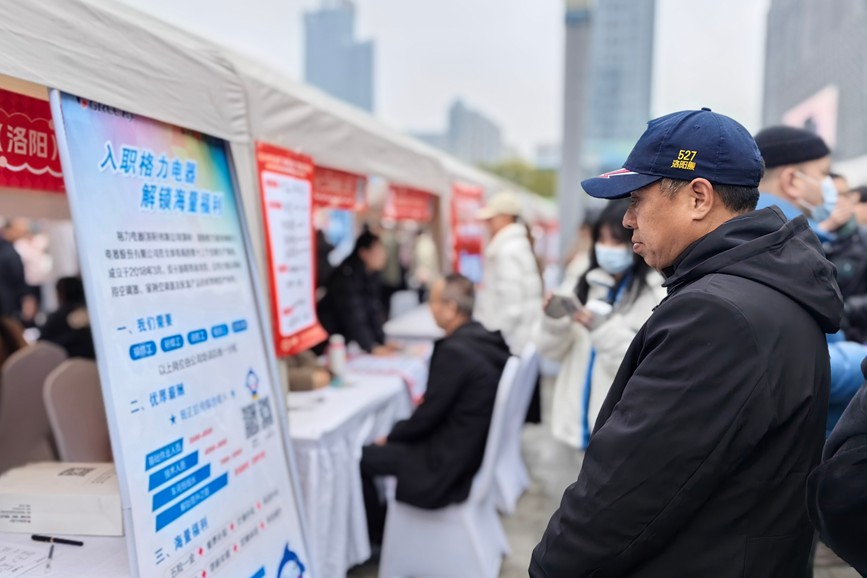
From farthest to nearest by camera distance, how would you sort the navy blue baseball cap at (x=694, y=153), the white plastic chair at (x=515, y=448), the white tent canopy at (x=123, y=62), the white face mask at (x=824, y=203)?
the white plastic chair at (x=515, y=448) → the white face mask at (x=824, y=203) → the white tent canopy at (x=123, y=62) → the navy blue baseball cap at (x=694, y=153)

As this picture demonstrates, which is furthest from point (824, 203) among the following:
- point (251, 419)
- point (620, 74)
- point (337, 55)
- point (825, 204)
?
point (337, 55)

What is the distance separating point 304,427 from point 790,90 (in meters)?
30.1

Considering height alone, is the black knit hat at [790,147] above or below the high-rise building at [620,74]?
below

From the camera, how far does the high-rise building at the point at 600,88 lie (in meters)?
6.50

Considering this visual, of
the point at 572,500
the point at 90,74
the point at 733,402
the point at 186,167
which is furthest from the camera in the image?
the point at 186,167

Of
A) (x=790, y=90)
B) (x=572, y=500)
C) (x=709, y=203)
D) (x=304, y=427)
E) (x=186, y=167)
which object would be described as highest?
(x=790, y=90)

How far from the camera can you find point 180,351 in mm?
1681

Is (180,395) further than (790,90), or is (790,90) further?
(790,90)

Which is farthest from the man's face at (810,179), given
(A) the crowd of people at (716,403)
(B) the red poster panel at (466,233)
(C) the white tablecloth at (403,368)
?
(B) the red poster panel at (466,233)

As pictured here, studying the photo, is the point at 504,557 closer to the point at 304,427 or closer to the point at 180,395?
the point at 304,427

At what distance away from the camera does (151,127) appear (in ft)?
5.62

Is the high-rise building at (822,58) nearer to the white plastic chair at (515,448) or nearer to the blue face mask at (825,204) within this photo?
the white plastic chair at (515,448)

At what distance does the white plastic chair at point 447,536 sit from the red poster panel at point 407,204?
261cm

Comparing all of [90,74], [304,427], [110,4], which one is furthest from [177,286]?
[304,427]
